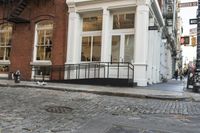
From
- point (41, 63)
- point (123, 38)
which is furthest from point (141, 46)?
point (41, 63)

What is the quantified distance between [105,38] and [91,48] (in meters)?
1.52

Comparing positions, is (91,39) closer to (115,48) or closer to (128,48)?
(115,48)

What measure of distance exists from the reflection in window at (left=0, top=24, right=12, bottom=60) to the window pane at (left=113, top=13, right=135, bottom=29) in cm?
792

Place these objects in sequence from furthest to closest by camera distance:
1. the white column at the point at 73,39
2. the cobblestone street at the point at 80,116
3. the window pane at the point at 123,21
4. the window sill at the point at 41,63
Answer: the window sill at the point at 41,63
the white column at the point at 73,39
the window pane at the point at 123,21
the cobblestone street at the point at 80,116

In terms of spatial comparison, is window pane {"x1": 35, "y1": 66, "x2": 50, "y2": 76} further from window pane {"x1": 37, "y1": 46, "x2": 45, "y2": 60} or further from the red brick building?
window pane {"x1": 37, "y1": 46, "x2": 45, "y2": 60}

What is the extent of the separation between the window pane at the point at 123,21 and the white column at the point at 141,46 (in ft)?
3.95

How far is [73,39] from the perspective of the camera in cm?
1984

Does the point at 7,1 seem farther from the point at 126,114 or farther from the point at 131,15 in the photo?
the point at 126,114

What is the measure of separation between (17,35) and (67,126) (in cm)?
1636

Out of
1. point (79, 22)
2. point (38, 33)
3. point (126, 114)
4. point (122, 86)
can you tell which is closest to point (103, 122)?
point (126, 114)

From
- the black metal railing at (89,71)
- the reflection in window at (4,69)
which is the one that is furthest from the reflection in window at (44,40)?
the reflection in window at (4,69)

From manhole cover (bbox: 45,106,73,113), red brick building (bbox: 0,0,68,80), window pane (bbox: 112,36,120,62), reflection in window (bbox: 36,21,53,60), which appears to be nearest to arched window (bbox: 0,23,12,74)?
red brick building (bbox: 0,0,68,80)

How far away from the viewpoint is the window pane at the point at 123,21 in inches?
748

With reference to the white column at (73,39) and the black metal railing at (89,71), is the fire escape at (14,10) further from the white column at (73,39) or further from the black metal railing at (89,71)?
the black metal railing at (89,71)
